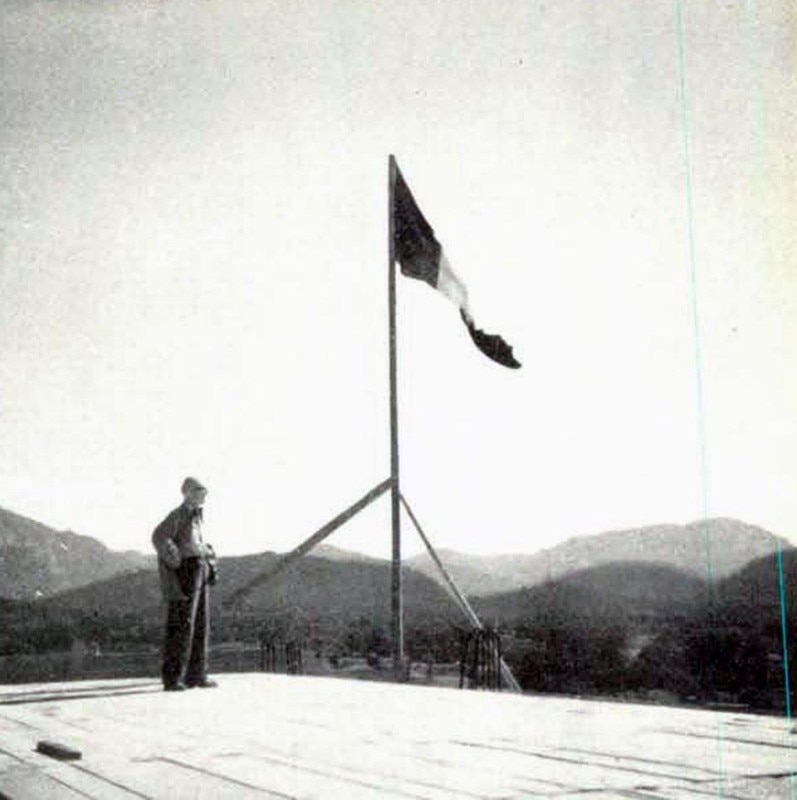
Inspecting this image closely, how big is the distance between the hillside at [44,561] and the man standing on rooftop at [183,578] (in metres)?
14.9

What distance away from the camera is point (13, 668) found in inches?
312

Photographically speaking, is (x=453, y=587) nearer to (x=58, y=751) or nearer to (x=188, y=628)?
(x=188, y=628)

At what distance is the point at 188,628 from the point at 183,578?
268 mm

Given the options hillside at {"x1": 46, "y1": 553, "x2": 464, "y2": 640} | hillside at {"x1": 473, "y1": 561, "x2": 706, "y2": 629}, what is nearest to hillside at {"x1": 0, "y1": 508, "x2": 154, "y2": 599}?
hillside at {"x1": 46, "y1": 553, "x2": 464, "y2": 640}

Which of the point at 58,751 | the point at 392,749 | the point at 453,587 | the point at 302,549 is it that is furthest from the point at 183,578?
the point at 392,749

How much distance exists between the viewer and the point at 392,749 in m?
3.15

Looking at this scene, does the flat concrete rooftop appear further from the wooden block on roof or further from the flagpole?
the flagpole

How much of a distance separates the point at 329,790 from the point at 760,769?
106cm

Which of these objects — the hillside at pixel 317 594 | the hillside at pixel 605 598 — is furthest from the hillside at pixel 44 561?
the hillside at pixel 605 598

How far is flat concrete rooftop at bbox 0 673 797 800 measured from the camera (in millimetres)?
2459

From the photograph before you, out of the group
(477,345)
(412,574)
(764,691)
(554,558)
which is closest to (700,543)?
(554,558)

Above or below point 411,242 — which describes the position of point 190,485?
below

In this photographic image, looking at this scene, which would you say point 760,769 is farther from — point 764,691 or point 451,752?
point 764,691

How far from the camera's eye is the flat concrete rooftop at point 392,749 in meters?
2.46
